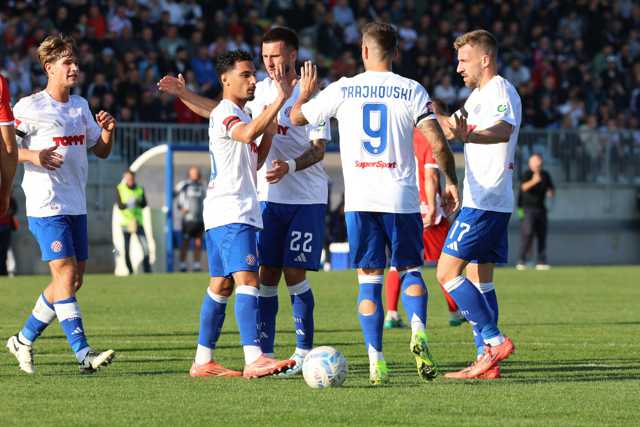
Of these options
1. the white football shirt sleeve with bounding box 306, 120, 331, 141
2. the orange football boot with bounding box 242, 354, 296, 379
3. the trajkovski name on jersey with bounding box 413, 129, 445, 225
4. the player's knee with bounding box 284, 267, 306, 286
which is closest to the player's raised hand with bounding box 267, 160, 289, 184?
the white football shirt sleeve with bounding box 306, 120, 331, 141

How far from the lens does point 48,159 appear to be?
31.2 ft

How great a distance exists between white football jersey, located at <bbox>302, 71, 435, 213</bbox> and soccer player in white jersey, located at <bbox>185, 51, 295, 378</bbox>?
15.0 inches

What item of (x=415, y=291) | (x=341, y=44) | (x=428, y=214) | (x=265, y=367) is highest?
(x=341, y=44)

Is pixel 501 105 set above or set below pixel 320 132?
above

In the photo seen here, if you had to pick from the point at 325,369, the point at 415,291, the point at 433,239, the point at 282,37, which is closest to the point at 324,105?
the point at 282,37

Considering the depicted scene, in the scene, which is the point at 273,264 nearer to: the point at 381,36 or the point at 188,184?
the point at 381,36

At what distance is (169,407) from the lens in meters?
7.75

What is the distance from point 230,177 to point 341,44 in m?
22.7

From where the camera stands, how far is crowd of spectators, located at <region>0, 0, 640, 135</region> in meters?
26.7

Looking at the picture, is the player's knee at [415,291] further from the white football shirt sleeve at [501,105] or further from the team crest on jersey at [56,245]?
the team crest on jersey at [56,245]

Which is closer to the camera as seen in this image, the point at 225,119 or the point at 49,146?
the point at 225,119

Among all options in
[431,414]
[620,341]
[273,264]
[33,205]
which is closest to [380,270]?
[273,264]

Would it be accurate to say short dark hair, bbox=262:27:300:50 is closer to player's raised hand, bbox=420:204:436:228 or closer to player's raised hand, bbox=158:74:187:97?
player's raised hand, bbox=158:74:187:97

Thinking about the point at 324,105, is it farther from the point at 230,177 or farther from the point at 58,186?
the point at 58,186
